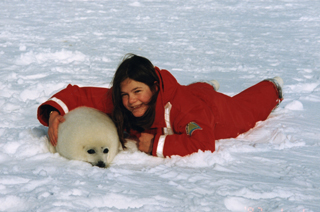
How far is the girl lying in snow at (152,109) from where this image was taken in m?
2.06

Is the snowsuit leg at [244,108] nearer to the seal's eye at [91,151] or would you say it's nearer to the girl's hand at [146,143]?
the girl's hand at [146,143]

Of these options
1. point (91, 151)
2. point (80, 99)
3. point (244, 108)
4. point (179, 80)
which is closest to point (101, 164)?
point (91, 151)

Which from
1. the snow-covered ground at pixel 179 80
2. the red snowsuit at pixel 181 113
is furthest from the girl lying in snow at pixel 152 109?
the snow-covered ground at pixel 179 80

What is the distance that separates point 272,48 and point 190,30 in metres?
1.82

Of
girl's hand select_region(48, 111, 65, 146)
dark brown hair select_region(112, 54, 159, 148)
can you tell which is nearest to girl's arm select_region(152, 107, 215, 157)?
dark brown hair select_region(112, 54, 159, 148)

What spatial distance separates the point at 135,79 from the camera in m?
2.06

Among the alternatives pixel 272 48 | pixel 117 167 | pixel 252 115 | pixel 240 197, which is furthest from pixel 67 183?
pixel 272 48

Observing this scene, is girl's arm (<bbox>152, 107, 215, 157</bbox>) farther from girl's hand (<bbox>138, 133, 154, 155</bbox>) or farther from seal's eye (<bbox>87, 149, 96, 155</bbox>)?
seal's eye (<bbox>87, 149, 96, 155</bbox>)

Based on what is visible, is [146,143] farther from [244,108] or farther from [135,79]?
Result: [244,108]

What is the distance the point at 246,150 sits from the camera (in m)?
2.20

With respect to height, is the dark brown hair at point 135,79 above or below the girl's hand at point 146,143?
above

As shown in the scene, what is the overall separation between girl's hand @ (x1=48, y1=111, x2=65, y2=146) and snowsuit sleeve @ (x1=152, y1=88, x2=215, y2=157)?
0.61 metres

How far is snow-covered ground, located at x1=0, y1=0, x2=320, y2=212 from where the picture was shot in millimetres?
1513

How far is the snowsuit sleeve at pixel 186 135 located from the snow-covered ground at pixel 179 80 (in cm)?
7
